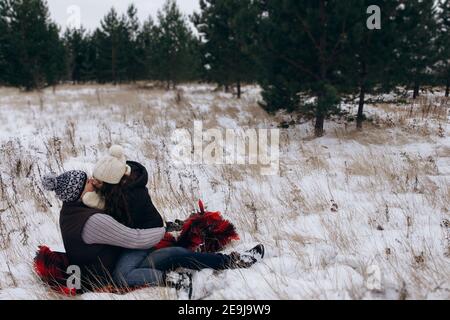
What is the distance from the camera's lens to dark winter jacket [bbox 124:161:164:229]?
295cm

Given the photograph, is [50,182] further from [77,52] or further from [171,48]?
[77,52]

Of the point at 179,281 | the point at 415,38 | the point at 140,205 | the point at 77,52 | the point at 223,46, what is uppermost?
the point at 77,52

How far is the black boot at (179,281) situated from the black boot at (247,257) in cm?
37

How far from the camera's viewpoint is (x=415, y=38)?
7.16m

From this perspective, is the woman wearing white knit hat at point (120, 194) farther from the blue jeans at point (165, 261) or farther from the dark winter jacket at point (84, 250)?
the blue jeans at point (165, 261)

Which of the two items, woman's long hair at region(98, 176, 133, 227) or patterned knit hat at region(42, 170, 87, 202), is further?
woman's long hair at region(98, 176, 133, 227)

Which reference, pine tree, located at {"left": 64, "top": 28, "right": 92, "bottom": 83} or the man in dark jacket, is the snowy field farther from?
pine tree, located at {"left": 64, "top": 28, "right": 92, "bottom": 83}

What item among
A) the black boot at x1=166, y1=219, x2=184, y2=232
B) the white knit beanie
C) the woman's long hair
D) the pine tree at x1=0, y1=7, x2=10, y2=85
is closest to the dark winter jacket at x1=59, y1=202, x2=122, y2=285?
the woman's long hair

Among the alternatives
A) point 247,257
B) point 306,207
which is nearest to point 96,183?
point 247,257

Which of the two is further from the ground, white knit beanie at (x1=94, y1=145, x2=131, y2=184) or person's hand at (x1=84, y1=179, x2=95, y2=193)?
white knit beanie at (x1=94, y1=145, x2=131, y2=184)

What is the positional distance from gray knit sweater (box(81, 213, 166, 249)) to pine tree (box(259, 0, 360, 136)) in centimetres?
494

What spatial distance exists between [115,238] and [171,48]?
19927 millimetres

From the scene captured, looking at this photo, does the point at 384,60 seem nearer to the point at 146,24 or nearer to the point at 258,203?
the point at 258,203

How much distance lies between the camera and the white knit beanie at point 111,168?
279 centimetres
